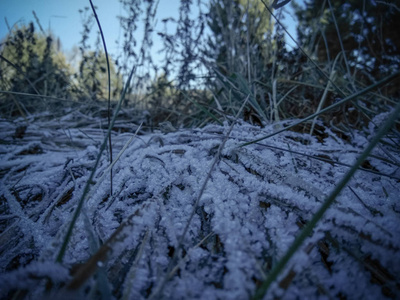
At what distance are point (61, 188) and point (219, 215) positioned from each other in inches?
17.6

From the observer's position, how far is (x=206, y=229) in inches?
14.7

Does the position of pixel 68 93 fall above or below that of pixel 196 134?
above

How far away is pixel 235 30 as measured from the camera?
4.91 feet

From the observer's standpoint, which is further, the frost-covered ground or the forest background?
the forest background

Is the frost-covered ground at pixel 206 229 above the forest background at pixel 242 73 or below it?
below

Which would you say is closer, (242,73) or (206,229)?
(206,229)

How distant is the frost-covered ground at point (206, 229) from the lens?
25 cm

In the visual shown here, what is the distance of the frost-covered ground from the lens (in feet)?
0.82

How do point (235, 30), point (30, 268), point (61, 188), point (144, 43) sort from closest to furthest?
point (30, 268)
point (61, 188)
point (235, 30)
point (144, 43)

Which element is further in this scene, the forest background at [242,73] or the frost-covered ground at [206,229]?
the forest background at [242,73]

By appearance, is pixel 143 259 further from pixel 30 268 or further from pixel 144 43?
pixel 144 43

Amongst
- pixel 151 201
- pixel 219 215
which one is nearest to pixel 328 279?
pixel 219 215

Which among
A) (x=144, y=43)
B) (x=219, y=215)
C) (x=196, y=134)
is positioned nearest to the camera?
(x=219, y=215)

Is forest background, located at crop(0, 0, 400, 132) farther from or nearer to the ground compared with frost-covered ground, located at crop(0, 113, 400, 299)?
farther from the ground
